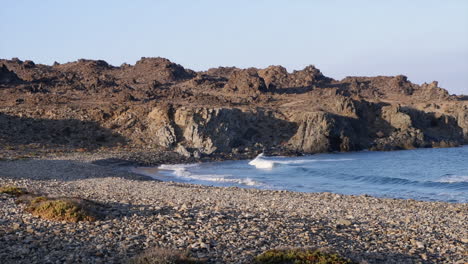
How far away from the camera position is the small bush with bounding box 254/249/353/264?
315 inches

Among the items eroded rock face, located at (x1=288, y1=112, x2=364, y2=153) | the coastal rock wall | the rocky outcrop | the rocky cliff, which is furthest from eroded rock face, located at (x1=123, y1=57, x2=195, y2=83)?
eroded rock face, located at (x1=288, y1=112, x2=364, y2=153)

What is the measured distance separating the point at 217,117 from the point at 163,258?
1614 inches

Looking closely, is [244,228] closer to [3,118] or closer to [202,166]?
[202,166]

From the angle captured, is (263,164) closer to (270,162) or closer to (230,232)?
(270,162)

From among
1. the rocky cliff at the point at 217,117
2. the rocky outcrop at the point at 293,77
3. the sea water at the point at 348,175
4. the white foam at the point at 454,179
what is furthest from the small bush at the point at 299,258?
the rocky outcrop at the point at 293,77

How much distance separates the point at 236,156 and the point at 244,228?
109ft

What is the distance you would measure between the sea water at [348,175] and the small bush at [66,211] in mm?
15650

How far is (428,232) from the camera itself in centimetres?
1215

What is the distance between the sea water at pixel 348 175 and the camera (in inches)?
1029

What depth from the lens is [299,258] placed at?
814 centimetres

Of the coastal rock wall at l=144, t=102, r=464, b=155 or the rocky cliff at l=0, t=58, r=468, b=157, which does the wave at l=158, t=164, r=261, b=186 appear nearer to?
the rocky cliff at l=0, t=58, r=468, b=157

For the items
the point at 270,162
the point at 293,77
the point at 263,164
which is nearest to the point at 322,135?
the point at 270,162

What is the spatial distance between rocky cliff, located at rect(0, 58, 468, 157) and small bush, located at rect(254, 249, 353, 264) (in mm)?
Answer: 33551

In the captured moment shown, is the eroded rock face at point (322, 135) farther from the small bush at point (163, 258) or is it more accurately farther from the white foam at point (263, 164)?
the small bush at point (163, 258)
